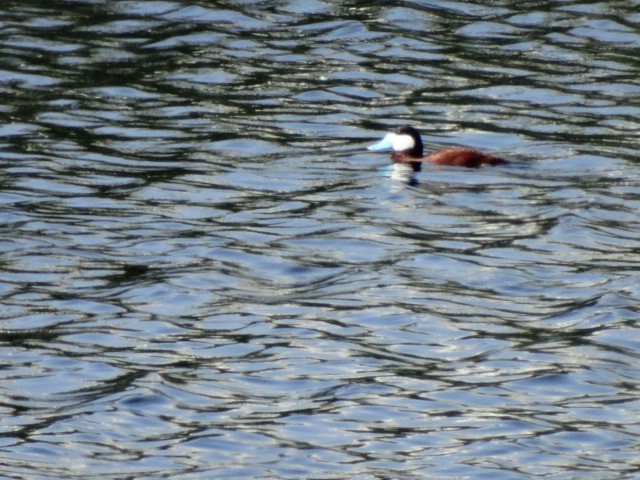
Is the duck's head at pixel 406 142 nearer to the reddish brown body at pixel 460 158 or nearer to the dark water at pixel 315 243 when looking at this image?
the reddish brown body at pixel 460 158

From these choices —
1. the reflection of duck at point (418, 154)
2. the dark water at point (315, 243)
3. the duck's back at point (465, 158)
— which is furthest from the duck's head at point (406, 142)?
the dark water at point (315, 243)

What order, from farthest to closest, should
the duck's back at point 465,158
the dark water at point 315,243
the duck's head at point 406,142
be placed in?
the duck's head at point 406,142 → the duck's back at point 465,158 → the dark water at point 315,243

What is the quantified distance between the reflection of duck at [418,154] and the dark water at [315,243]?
105mm

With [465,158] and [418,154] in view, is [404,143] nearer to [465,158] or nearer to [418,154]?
[418,154]

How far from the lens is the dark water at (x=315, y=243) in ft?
28.3

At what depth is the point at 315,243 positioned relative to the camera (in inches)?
482

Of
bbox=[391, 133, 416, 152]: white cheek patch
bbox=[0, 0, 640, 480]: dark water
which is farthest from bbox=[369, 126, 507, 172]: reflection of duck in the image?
bbox=[0, 0, 640, 480]: dark water

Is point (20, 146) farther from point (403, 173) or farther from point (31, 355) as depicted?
point (31, 355)

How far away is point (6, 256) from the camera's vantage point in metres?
11.8

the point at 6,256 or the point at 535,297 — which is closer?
the point at 535,297

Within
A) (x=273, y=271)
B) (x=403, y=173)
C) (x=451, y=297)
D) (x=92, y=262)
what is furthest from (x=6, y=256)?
(x=403, y=173)

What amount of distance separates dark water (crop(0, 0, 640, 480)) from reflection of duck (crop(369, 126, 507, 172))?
10cm

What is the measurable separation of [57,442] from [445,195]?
6098 millimetres

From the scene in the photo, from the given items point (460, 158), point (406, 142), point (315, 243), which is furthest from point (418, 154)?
point (315, 243)
